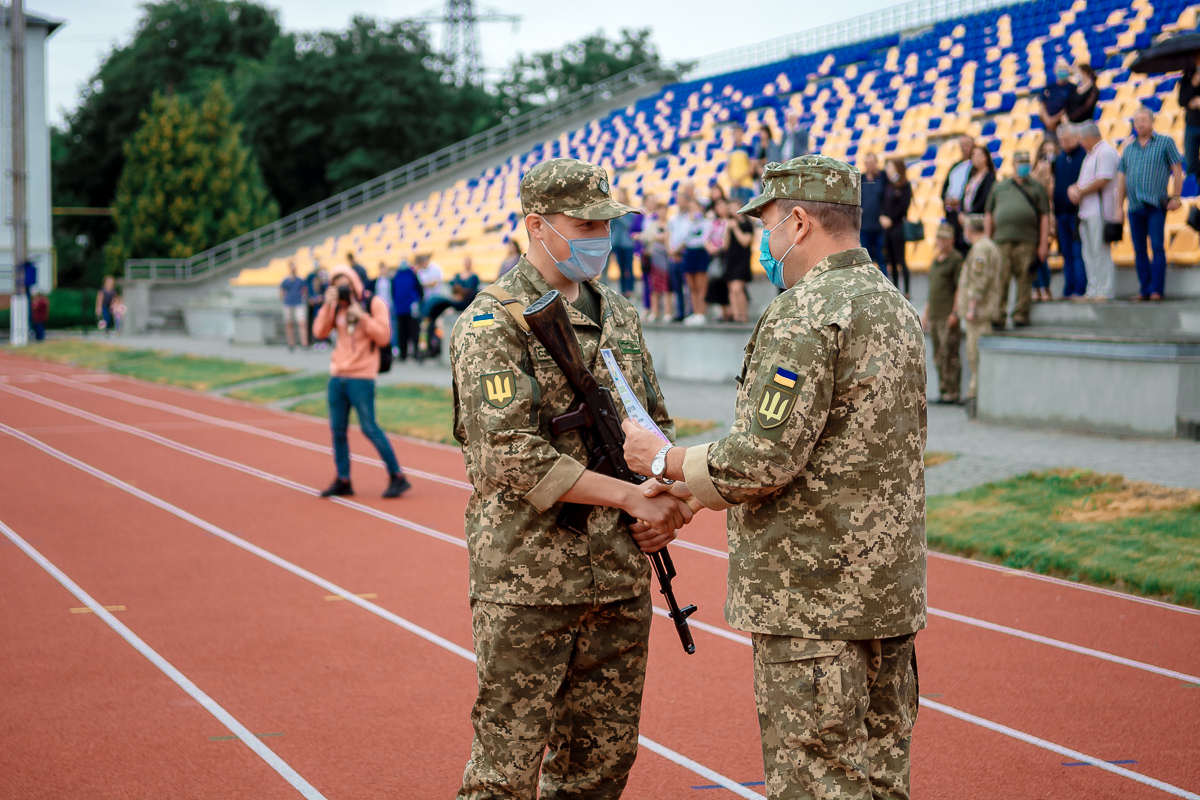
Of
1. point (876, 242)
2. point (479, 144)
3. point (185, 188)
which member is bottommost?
point (876, 242)

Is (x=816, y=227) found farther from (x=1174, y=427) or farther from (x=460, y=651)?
(x=1174, y=427)

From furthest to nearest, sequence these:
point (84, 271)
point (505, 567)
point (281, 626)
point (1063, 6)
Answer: point (84, 271) → point (1063, 6) → point (281, 626) → point (505, 567)

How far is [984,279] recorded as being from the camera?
13070 millimetres

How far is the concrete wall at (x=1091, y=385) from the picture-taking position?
11.3m

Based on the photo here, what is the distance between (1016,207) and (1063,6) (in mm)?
13389

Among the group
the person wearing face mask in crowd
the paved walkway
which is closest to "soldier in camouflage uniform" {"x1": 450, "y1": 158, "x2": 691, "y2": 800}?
the paved walkway

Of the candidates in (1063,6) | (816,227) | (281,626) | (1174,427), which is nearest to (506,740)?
(816,227)

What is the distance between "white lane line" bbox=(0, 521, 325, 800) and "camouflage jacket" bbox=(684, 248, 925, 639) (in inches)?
85.5

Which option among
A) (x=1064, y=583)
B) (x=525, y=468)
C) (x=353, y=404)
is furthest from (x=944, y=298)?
(x=525, y=468)

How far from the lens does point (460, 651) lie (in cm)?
615

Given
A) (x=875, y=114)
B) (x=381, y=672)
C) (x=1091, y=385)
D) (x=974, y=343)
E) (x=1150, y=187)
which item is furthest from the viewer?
(x=875, y=114)

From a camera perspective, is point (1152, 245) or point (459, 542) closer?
point (459, 542)

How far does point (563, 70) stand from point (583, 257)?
57057mm

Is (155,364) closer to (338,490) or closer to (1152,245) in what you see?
(338,490)
